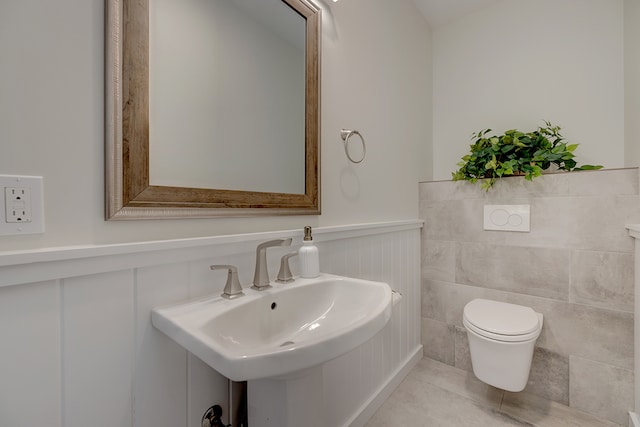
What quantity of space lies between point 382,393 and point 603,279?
4.35 feet

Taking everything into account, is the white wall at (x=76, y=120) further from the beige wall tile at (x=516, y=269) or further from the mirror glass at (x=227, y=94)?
the beige wall tile at (x=516, y=269)

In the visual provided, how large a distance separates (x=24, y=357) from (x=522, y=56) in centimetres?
281

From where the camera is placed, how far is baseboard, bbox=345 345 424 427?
1.42 m

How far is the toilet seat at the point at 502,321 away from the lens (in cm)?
137

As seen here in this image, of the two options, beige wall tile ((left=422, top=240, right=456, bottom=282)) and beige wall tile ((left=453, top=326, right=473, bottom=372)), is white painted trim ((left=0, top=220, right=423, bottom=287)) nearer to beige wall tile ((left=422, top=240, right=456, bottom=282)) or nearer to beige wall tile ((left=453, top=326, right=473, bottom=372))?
beige wall tile ((left=422, top=240, right=456, bottom=282))

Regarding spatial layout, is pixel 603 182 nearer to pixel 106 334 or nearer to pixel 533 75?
pixel 533 75

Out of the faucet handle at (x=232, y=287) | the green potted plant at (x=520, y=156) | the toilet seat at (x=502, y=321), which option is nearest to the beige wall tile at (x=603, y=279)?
the toilet seat at (x=502, y=321)

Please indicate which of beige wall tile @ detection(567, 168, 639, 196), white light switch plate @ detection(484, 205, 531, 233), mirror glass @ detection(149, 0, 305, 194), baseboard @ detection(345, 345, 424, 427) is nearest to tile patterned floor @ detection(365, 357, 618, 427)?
baseboard @ detection(345, 345, 424, 427)

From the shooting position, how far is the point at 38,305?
0.58 metres

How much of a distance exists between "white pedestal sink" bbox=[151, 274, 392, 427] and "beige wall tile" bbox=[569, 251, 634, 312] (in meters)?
1.38

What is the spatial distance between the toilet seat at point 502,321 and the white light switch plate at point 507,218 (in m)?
0.46

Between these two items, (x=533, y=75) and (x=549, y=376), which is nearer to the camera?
(x=549, y=376)

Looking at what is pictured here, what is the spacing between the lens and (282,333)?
3.00ft

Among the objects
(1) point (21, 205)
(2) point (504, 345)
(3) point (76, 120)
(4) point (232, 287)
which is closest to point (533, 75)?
(2) point (504, 345)
